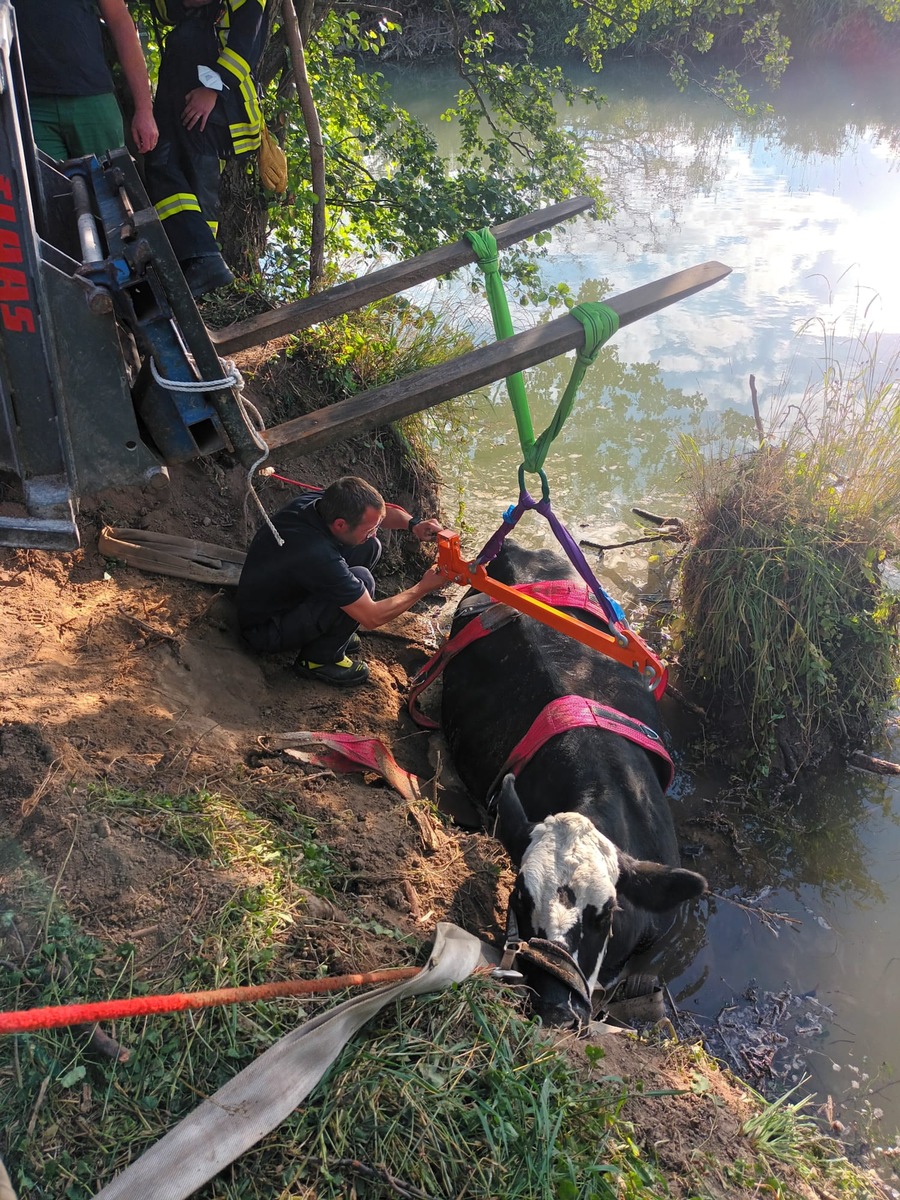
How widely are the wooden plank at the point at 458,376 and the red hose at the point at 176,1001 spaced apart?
1.73 m

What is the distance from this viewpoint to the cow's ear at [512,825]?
10.9 feet

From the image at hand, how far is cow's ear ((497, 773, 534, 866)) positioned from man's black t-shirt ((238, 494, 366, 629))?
140 cm

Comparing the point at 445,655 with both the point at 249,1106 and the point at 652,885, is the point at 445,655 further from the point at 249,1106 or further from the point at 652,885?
the point at 249,1106

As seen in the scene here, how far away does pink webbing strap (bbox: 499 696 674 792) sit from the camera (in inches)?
155

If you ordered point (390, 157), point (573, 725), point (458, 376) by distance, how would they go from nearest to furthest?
point (458, 376) < point (573, 725) < point (390, 157)

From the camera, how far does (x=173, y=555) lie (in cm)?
444

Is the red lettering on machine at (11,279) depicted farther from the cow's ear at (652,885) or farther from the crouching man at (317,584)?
the cow's ear at (652,885)

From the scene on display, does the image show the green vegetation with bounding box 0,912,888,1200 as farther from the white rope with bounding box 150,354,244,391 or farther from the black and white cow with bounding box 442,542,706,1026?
the white rope with bounding box 150,354,244,391

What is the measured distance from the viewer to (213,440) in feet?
8.38

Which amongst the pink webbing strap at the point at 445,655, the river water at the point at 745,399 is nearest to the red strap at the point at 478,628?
the pink webbing strap at the point at 445,655

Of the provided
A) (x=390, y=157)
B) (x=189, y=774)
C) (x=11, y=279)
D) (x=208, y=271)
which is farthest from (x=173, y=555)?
(x=390, y=157)

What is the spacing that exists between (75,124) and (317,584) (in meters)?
2.41

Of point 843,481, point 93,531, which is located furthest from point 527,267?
point 93,531

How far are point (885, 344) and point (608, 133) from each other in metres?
9.88
